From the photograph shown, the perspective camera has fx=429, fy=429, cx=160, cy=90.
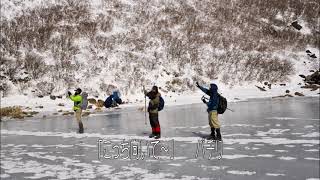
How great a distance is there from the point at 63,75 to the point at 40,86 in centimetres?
243

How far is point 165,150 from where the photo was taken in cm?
1123

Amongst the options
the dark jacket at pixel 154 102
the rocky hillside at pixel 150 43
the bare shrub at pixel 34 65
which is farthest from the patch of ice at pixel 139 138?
the bare shrub at pixel 34 65

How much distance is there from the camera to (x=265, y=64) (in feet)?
142

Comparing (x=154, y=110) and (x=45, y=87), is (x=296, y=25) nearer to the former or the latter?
(x=45, y=87)

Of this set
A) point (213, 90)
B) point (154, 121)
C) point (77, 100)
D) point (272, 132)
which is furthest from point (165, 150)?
point (77, 100)

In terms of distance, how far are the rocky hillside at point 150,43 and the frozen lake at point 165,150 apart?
16721 mm

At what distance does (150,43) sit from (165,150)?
30.1m

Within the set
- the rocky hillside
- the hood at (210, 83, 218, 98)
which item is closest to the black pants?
the hood at (210, 83, 218, 98)

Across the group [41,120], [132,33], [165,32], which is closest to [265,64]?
[165,32]

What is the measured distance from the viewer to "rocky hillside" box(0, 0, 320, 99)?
3491 cm

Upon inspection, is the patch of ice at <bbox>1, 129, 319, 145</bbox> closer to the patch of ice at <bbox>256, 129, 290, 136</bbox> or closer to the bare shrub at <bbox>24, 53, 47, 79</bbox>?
the patch of ice at <bbox>256, 129, 290, 136</bbox>

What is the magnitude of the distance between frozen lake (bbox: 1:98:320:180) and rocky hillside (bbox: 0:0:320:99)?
16721mm

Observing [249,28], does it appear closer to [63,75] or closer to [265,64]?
[265,64]

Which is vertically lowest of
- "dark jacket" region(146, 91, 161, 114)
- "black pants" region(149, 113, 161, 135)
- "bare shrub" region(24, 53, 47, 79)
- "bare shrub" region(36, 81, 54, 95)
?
"black pants" region(149, 113, 161, 135)
